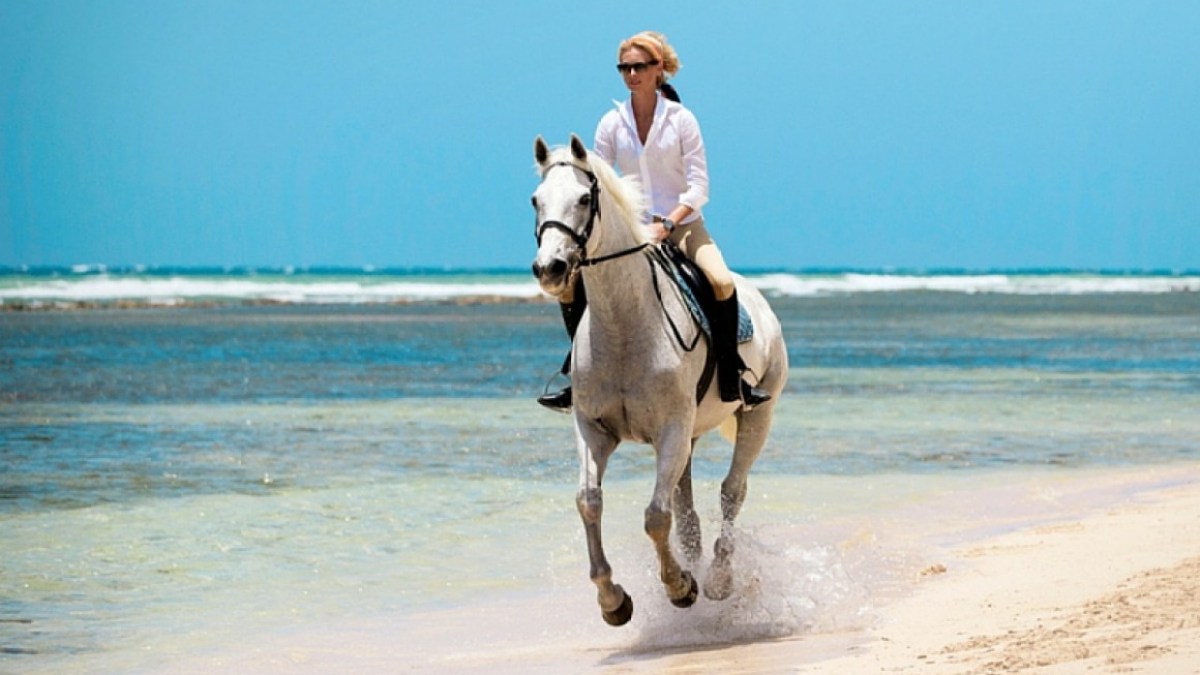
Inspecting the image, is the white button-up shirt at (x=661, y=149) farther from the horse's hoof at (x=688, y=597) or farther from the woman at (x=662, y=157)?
the horse's hoof at (x=688, y=597)

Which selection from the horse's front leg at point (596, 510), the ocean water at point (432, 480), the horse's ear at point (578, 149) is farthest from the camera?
the ocean water at point (432, 480)


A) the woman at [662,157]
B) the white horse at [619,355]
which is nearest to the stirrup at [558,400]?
the woman at [662,157]

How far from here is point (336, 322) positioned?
45.5 meters

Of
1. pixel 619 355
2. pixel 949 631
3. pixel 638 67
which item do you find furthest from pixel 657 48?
pixel 949 631

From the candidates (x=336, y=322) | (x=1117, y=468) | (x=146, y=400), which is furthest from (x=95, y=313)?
(x=1117, y=468)

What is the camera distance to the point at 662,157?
312 inches

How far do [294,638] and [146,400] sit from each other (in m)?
13.3

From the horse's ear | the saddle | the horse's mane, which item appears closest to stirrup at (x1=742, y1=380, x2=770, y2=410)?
the saddle

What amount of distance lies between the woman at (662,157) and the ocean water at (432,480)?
102cm

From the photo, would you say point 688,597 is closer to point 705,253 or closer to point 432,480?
point 705,253

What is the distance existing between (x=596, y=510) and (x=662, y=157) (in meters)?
1.81

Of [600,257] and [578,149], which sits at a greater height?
[578,149]

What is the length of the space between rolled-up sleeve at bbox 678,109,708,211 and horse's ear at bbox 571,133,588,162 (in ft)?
3.23

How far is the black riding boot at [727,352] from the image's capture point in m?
7.94
